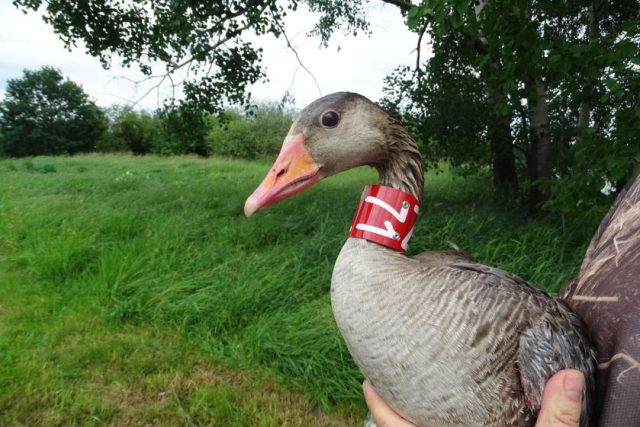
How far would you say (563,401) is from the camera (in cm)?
94

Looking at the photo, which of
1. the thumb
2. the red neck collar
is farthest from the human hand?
the red neck collar

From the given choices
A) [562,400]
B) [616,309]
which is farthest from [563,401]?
[616,309]

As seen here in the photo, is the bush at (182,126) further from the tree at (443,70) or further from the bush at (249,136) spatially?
the bush at (249,136)

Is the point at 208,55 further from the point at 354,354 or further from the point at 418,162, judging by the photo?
the point at 354,354

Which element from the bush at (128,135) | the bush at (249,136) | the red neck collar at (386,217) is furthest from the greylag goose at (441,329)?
the bush at (128,135)

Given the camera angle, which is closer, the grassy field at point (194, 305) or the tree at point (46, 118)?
the grassy field at point (194, 305)

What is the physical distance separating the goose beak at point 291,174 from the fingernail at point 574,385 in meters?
0.80

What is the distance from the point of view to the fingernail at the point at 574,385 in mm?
943

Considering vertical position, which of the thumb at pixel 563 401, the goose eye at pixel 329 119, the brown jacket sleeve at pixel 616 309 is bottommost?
the thumb at pixel 563 401

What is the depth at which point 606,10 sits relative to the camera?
15.3ft

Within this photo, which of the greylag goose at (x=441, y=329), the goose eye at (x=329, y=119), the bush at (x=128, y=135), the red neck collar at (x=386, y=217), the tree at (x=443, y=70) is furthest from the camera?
the bush at (x=128, y=135)

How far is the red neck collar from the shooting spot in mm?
1224

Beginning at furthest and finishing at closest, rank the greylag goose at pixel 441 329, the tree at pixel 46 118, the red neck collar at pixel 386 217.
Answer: the tree at pixel 46 118 < the red neck collar at pixel 386 217 < the greylag goose at pixel 441 329

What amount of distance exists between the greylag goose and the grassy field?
1.77 meters
